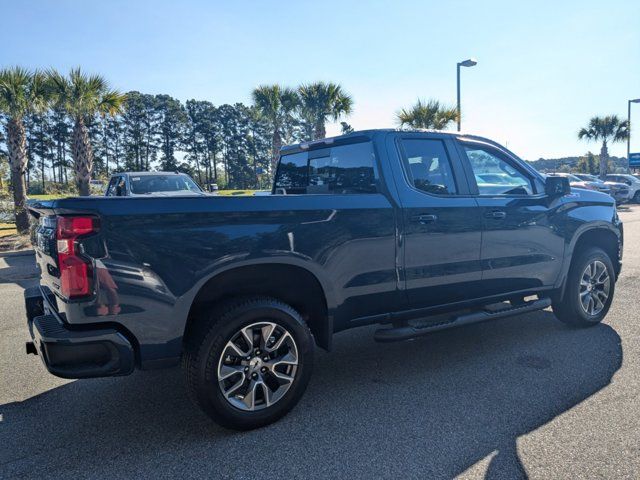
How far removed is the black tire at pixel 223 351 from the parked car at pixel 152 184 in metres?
8.14

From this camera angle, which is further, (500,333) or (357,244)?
(500,333)

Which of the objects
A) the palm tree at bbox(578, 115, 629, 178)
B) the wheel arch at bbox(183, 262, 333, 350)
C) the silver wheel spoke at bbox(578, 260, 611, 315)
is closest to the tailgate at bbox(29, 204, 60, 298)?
the wheel arch at bbox(183, 262, 333, 350)

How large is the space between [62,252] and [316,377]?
2.16m

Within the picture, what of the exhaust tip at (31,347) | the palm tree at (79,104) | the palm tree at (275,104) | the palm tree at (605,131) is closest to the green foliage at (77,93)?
the palm tree at (79,104)

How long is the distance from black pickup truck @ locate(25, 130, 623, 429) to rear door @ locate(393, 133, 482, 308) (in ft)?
0.04

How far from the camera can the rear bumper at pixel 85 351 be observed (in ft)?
8.14

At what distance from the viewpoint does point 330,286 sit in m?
3.17

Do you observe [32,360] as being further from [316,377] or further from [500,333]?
[500,333]

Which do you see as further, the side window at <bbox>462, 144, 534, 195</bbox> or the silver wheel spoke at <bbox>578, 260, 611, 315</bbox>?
the silver wheel spoke at <bbox>578, 260, 611, 315</bbox>

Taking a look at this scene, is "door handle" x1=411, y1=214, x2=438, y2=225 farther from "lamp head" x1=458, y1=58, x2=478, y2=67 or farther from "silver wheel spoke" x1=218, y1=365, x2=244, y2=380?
"lamp head" x1=458, y1=58, x2=478, y2=67

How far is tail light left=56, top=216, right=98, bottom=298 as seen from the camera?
247cm

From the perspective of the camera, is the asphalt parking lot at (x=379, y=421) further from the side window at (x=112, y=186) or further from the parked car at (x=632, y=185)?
the parked car at (x=632, y=185)

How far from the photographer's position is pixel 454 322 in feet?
12.2

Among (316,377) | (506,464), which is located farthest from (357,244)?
(506,464)
